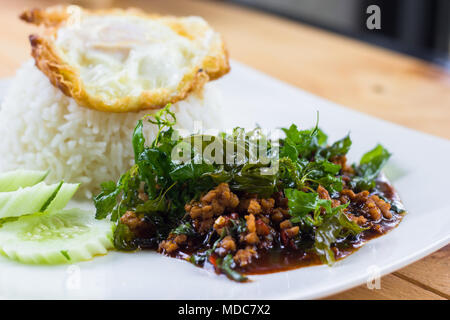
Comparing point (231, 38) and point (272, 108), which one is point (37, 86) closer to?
point (272, 108)

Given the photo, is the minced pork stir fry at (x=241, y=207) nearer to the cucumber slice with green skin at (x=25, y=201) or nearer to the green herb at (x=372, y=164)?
the cucumber slice with green skin at (x=25, y=201)

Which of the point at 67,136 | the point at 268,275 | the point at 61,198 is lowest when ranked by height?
the point at 268,275

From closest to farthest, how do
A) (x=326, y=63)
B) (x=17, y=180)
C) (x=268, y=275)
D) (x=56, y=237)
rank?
(x=268, y=275), (x=56, y=237), (x=17, y=180), (x=326, y=63)

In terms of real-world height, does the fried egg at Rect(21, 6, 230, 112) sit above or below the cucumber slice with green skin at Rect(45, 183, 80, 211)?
above

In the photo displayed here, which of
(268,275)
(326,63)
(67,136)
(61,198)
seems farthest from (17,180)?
(326,63)

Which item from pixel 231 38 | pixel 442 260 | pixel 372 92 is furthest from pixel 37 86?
pixel 231 38

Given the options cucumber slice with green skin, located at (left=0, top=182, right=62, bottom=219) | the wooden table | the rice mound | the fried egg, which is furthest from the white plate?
the wooden table

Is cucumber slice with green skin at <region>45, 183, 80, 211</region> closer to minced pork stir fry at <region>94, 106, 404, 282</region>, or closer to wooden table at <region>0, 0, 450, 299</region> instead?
minced pork stir fry at <region>94, 106, 404, 282</region>

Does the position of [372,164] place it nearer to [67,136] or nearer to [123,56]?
[123,56]
